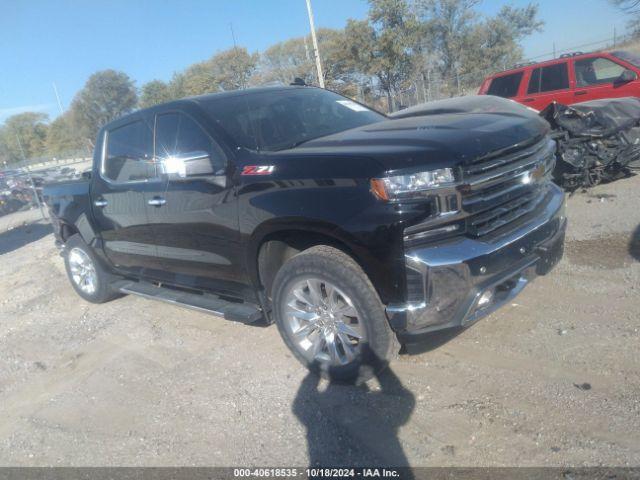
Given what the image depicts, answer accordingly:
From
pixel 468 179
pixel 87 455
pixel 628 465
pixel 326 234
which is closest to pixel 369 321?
pixel 326 234

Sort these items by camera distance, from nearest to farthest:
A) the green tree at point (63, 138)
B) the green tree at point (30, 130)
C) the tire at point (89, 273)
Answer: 1. the tire at point (89, 273)
2. the green tree at point (63, 138)
3. the green tree at point (30, 130)

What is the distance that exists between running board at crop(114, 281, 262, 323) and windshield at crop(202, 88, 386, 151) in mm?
1182

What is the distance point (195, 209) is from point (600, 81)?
27.7 feet

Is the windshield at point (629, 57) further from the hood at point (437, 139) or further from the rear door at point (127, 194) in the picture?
the rear door at point (127, 194)

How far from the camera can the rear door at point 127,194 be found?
438 cm

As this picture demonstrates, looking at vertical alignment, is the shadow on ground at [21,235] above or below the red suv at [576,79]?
below

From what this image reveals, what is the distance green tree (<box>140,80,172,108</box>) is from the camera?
34.0 metres

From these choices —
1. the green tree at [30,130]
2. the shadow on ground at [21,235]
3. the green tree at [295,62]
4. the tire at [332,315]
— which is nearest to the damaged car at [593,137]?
the tire at [332,315]

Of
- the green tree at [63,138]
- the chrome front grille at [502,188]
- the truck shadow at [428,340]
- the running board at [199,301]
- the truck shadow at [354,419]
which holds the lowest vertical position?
the truck shadow at [354,419]

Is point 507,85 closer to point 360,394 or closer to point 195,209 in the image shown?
point 195,209

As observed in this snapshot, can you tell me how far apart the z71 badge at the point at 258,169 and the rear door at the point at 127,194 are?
43.8 inches

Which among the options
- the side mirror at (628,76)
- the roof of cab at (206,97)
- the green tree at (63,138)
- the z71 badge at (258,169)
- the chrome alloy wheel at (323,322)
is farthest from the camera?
the green tree at (63,138)

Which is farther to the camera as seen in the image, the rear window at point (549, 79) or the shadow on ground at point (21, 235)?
the shadow on ground at point (21, 235)

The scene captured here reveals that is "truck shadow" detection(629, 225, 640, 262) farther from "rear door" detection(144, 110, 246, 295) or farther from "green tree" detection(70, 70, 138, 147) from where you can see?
"green tree" detection(70, 70, 138, 147)
